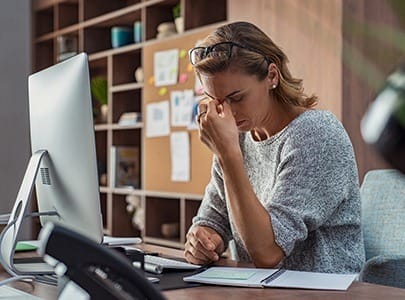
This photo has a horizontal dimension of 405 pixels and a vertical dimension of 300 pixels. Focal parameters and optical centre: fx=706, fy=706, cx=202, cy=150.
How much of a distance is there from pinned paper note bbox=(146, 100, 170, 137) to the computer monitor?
2.46 meters

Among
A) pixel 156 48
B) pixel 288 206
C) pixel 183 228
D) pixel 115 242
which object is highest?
pixel 156 48

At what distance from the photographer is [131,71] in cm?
495

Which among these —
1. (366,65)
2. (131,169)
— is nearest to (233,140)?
(366,65)

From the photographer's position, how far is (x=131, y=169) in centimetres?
480

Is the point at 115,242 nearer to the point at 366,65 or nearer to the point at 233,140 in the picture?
the point at 233,140

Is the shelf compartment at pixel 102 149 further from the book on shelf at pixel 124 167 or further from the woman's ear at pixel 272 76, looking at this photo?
the woman's ear at pixel 272 76

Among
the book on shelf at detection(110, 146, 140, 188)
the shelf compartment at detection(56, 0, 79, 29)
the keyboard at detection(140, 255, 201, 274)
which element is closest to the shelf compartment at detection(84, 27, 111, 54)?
the shelf compartment at detection(56, 0, 79, 29)

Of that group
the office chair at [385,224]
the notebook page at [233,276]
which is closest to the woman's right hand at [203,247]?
the notebook page at [233,276]

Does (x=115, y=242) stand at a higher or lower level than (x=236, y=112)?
lower

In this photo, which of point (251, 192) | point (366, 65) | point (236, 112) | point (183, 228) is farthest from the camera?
point (183, 228)

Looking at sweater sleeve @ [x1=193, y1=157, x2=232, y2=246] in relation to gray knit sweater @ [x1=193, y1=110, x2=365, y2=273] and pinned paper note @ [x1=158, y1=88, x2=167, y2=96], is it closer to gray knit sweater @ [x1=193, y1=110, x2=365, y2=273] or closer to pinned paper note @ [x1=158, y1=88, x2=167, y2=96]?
gray knit sweater @ [x1=193, y1=110, x2=365, y2=273]

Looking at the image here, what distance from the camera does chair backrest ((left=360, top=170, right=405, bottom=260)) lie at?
6.89 feet

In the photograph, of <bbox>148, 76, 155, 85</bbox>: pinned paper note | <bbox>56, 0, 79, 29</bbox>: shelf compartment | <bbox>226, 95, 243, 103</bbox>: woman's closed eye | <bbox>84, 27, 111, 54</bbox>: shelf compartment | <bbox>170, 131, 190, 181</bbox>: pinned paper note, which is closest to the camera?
<bbox>226, 95, 243, 103</bbox>: woman's closed eye

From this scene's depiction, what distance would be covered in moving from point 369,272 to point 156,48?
8.62 feet
